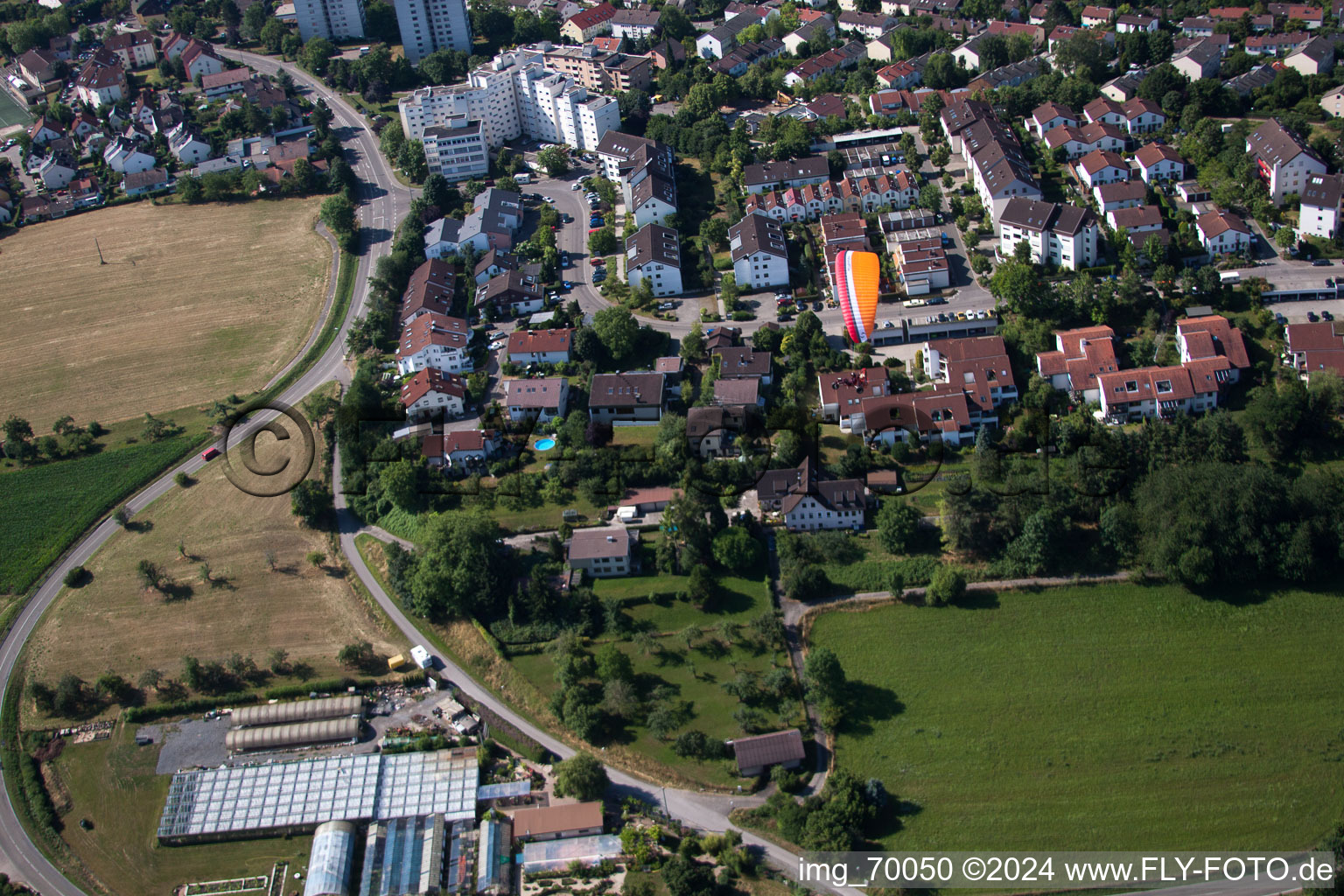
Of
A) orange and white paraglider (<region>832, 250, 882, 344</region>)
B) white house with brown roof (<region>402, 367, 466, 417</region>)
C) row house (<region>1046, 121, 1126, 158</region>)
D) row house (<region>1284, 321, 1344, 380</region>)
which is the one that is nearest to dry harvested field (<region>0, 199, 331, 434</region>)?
white house with brown roof (<region>402, 367, 466, 417</region>)

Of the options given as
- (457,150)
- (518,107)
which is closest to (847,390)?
(457,150)

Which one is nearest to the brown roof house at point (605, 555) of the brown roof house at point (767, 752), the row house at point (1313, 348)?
the brown roof house at point (767, 752)

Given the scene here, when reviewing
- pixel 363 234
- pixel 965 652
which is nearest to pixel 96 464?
pixel 363 234

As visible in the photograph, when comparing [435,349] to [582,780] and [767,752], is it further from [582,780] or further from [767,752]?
[767,752]

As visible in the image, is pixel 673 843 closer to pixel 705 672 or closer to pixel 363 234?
pixel 705 672

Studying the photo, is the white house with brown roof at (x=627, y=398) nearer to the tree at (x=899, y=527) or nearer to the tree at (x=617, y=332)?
the tree at (x=617, y=332)
